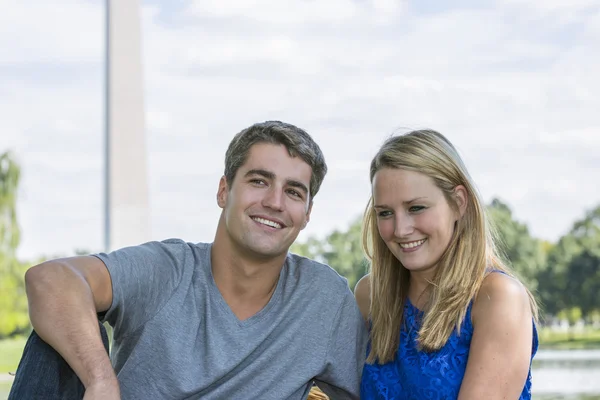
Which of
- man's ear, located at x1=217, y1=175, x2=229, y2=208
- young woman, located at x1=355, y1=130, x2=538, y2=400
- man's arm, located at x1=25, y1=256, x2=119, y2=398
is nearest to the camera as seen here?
man's arm, located at x1=25, y1=256, x2=119, y2=398

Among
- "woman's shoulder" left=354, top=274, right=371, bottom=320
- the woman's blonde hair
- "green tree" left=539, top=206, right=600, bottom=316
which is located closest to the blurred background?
"green tree" left=539, top=206, right=600, bottom=316

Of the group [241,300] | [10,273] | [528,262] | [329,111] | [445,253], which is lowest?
[10,273]

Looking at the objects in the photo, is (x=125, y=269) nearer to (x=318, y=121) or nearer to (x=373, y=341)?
(x=373, y=341)

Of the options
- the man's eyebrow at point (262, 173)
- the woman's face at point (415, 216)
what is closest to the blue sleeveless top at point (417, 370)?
the woman's face at point (415, 216)

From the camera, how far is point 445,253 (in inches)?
63.6

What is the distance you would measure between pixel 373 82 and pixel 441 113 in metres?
0.58

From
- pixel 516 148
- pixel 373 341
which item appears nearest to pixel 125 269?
pixel 373 341

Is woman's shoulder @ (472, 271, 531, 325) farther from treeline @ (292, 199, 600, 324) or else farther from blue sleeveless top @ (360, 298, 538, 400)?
treeline @ (292, 199, 600, 324)

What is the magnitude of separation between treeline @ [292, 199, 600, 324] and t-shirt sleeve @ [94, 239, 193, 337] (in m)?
3.25

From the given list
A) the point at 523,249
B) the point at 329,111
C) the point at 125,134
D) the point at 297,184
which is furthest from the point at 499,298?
the point at 329,111

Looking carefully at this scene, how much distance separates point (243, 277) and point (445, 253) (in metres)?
0.43

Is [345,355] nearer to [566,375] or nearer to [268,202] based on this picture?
[268,202]

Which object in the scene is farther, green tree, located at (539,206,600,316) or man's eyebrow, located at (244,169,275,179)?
green tree, located at (539,206,600,316)

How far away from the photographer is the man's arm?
1.38m
